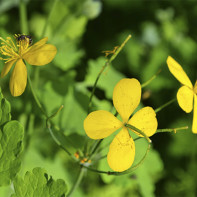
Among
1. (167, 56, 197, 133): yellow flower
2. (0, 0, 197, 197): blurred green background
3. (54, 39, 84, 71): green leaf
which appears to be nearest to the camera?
(167, 56, 197, 133): yellow flower

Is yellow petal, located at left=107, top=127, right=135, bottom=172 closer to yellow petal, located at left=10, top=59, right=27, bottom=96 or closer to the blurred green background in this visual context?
yellow petal, located at left=10, top=59, right=27, bottom=96

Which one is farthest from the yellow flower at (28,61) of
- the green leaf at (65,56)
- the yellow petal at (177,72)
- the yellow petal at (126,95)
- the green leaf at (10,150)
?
the green leaf at (65,56)

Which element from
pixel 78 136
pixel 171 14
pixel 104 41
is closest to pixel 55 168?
pixel 78 136

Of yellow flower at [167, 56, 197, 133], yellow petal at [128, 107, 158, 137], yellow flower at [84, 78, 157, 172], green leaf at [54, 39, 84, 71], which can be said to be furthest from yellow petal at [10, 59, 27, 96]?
green leaf at [54, 39, 84, 71]

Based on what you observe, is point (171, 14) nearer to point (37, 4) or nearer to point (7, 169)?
point (37, 4)

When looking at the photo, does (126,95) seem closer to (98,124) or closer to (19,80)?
(98,124)

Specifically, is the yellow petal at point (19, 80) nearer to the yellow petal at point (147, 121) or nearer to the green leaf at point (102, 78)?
the yellow petal at point (147, 121)

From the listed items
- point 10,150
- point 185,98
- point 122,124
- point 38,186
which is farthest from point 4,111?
point 185,98

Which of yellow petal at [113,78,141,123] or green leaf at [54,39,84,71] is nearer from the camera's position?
yellow petal at [113,78,141,123]
